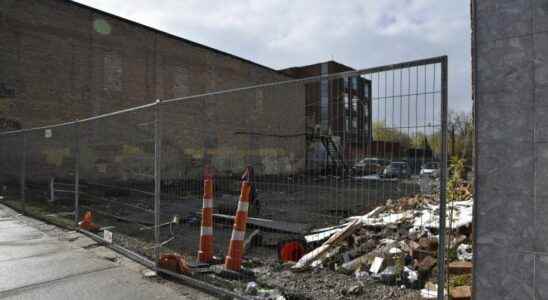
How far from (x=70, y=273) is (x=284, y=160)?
3258mm

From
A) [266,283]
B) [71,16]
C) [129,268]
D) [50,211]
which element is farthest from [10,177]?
[266,283]

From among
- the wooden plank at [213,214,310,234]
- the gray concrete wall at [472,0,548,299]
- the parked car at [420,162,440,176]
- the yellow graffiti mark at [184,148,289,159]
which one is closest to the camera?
the gray concrete wall at [472,0,548,299]

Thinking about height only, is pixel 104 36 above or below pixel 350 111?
above

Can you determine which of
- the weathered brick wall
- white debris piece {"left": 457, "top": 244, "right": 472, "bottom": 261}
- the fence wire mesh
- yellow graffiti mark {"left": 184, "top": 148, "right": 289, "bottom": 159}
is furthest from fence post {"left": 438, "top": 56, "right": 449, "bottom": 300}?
the weathered brick wall

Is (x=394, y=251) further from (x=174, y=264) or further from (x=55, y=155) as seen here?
(x=55, y=155)

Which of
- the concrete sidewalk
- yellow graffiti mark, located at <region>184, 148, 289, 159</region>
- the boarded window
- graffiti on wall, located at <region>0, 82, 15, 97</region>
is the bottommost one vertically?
the concrete sidewalk

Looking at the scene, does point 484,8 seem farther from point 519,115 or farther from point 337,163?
point 337,163

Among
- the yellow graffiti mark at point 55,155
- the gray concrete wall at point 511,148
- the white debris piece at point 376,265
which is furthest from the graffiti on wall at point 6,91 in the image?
the gray concrete wall at point 511,148

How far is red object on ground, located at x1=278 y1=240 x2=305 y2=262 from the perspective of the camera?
230 inches

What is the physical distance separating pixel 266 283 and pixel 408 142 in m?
2.51

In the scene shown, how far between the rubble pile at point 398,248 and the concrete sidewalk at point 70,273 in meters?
1.91

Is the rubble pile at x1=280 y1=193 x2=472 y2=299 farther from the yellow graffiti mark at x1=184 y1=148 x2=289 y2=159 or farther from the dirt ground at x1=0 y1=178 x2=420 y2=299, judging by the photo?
the yellow graffiti mark at x1=184 y1=148 x2=289 y2=159

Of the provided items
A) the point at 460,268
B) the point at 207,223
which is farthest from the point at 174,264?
the point at 460,268

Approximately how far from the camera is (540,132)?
2359 mm
